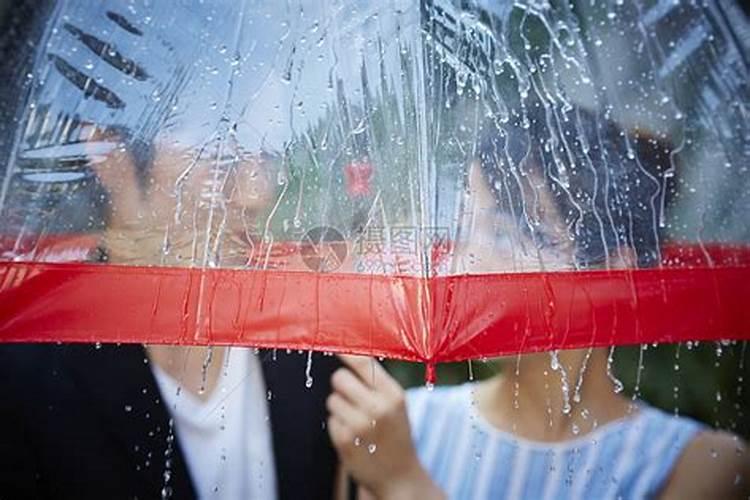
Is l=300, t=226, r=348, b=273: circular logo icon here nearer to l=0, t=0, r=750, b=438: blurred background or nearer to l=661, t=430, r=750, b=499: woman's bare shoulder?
l=0, t=0, r=750, b=438: blurred background

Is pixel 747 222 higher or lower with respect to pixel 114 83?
lower

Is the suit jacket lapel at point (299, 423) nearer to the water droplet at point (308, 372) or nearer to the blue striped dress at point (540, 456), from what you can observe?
the water droplet at point (308, 372)

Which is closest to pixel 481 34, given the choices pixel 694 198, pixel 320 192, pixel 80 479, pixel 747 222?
pixel 320 192

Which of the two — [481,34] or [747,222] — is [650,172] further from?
[481,34]

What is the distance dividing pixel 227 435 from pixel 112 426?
0.28 meters

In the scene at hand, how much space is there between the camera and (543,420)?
7.60 ft

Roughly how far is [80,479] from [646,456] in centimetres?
137

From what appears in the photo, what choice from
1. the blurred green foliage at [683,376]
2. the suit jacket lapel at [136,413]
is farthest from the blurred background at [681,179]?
the suit jacket lapel at [136,413]

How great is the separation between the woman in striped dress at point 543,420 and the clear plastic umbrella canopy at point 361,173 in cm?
1

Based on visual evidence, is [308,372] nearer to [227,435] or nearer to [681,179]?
[227,435]

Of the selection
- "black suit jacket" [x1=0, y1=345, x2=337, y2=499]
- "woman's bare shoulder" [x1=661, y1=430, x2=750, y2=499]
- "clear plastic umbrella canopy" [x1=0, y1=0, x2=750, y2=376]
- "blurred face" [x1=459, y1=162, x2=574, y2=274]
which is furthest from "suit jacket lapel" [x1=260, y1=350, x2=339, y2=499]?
"woman's bare shoulder" [x1=661, y1=430, x2=750, y2=499]

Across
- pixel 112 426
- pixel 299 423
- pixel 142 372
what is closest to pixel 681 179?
pixel 299 423

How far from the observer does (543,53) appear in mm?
2174

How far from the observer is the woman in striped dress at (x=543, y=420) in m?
2.16
